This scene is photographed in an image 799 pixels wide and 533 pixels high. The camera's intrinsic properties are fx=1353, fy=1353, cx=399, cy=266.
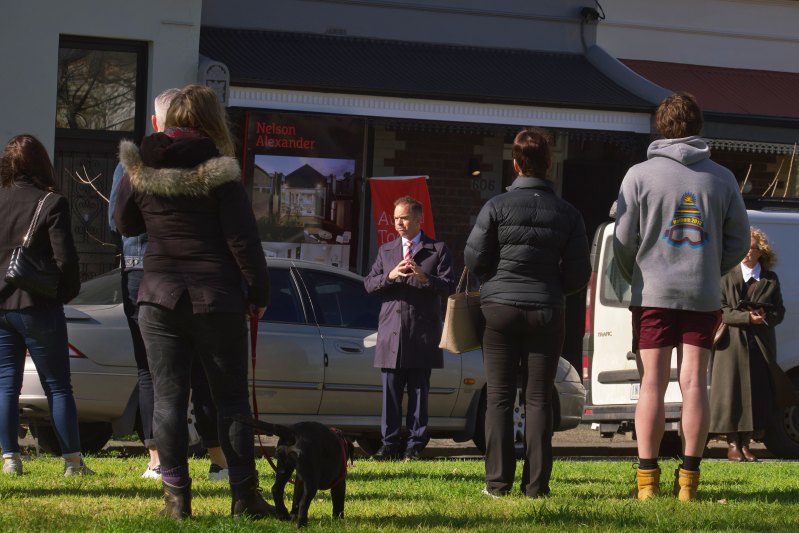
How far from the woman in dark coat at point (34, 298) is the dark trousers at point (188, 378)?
169 cm

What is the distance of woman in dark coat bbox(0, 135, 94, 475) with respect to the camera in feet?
22.9

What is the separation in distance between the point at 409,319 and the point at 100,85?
23.1ft

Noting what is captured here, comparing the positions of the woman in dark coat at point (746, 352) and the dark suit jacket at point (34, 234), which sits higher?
the dark suit jacket at point (34, 234)

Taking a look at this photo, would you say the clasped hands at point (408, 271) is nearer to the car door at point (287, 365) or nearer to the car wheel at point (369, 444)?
the car door at point (287, 365)

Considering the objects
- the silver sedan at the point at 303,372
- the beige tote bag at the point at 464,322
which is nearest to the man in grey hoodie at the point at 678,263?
the beige tote bag at the point at 464,322

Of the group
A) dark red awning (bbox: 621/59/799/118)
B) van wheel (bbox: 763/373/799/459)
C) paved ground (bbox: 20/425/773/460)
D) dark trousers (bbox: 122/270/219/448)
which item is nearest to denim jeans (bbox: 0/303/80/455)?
dark trousers (bbox: 122/270/219/448)

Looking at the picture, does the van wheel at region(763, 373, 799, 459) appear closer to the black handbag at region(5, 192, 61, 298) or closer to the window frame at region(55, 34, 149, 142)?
the black handbag at region(5, 192, 61, 298)

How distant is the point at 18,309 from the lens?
698 centimetres

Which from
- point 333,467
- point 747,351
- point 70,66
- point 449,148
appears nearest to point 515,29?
point 449,148

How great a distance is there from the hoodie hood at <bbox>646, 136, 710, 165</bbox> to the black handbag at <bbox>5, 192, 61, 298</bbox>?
3.10 meters

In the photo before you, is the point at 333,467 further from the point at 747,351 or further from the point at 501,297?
the point at 747,351

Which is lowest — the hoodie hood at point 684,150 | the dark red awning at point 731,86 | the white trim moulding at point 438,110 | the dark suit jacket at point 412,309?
the dark suit jacket at point 412,309

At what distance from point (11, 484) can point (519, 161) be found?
9.73ft

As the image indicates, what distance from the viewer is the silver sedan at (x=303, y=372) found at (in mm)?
9406
